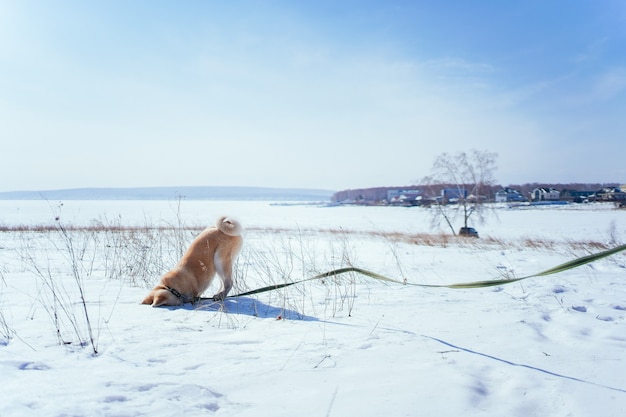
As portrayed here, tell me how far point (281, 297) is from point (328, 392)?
2.60 meters

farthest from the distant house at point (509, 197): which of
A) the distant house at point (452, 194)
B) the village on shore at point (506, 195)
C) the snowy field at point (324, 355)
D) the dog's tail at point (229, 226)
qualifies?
the dog's tail at point (229, 226)

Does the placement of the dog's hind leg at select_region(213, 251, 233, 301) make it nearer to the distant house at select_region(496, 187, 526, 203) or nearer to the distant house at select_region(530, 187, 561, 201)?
the distant house at select_region(530, 187, 561, 201)

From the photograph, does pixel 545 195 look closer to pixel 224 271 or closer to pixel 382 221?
pixel 382 221

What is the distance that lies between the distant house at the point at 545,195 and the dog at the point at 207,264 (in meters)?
80.6

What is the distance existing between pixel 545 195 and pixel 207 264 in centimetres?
8201

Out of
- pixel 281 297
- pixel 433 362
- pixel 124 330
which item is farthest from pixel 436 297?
pixel 124 330

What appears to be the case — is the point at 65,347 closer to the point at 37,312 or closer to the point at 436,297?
the point at 37,312

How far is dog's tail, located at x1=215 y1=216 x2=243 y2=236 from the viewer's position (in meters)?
4.77

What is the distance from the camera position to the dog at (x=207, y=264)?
15.4ft

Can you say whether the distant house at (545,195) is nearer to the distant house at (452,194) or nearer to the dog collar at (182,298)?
the distant house at (452,194)

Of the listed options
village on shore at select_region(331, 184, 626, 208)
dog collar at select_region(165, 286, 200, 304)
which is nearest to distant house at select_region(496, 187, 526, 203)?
village on shore at select_region(331, 184, 626, 208)

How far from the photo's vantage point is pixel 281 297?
4.74 meters

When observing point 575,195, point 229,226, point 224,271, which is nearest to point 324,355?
point 224,271

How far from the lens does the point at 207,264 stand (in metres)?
4.77
